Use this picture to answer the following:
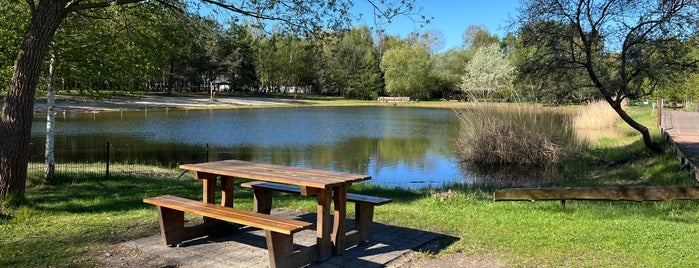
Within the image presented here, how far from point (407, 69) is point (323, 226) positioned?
2514 inches

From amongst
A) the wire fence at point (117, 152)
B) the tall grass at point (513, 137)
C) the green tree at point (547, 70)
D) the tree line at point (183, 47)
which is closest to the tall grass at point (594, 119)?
the tree line at point (183, 47)

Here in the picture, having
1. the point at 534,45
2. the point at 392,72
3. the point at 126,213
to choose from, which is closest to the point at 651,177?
the point at 534,45

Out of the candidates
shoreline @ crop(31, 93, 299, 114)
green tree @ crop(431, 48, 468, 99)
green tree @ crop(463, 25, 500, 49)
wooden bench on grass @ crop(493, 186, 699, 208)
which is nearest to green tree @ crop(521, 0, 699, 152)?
wooden bench on grass @ crop(493, 186, 699, 208)

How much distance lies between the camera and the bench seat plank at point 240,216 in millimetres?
3916

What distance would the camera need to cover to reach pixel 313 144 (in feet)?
66.4

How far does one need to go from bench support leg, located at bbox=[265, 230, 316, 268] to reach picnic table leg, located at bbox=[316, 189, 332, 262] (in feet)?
0.45

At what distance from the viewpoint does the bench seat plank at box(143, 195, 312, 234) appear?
12.8 ft

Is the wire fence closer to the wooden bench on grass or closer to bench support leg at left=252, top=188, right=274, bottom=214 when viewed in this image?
bench support leg at left=252, top=188, right=274, bottom=214

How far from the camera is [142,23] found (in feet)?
28.6

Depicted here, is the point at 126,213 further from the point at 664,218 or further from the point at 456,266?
the point at 664,218

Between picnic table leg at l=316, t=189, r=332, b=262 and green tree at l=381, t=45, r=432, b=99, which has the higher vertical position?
green tree at l=381, t=45, r=432, b=99

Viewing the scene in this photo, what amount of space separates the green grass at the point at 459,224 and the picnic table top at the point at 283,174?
1.06 metres

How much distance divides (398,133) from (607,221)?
64.9 feet

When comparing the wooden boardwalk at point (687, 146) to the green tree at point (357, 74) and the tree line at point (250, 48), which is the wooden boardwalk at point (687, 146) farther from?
the green tree at point (357, 74)
